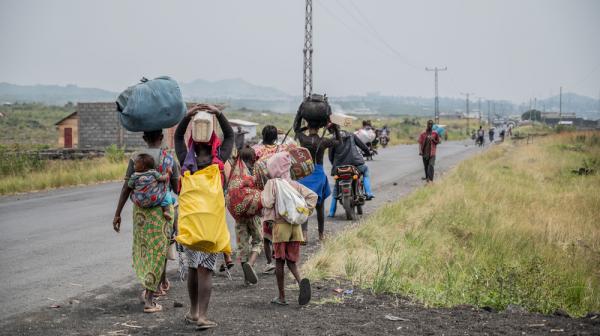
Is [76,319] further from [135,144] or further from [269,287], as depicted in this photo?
[135,144]

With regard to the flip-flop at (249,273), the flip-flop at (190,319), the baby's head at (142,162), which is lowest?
the flip-flop at (190,319)

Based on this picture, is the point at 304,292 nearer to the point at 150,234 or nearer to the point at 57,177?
the point at 150,234

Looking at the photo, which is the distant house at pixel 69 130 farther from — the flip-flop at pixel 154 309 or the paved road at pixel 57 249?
the flip-flop at pixel 154 309

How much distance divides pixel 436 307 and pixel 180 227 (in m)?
2.79

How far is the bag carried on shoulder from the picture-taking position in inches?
317

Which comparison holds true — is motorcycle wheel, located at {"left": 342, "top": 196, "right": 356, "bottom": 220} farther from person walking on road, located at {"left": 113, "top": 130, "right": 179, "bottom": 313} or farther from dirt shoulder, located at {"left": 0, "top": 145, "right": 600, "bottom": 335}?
person walking on road, located at {"left": 113, "top": 130, "right": 179, "bottom": 313}

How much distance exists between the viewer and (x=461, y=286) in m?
8.57

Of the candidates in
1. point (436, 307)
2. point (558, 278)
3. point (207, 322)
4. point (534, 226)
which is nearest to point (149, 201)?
point (207, 322)

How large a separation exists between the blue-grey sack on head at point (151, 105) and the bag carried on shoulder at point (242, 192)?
1.26 m

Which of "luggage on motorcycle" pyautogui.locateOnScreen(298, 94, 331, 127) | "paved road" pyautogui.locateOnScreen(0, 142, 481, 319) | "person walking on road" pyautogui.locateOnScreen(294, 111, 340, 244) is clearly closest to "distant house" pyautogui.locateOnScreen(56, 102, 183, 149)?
"paved road" pyautogui.locateOnScreen(0, 142, 481, 319)

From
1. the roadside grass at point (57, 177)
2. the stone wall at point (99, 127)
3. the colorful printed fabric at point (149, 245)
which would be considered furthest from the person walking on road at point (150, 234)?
the stone wall at point (99, 127)

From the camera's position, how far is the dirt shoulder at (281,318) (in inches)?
252

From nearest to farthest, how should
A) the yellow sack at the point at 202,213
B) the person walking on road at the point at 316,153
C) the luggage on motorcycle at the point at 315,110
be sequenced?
the yellow sack at the point at 202,213 < the person walking on road at the point at 316,153 < the luggage on motorcycle at the point at 315,110

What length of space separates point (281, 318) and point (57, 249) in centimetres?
517
